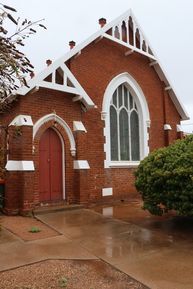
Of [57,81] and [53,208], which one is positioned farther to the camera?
[57,81]


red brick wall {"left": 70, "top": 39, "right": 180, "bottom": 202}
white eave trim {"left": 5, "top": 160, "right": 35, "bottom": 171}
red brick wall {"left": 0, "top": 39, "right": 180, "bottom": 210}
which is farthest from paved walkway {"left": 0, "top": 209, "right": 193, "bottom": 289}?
red brick wall {"left": 70, "top": 39, "right": 180, "bottom": 202}

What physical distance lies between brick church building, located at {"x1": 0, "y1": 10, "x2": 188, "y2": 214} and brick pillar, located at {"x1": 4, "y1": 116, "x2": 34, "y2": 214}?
1.1 inches

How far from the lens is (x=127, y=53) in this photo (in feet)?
44.6

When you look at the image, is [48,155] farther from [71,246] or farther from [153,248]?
[153,248]

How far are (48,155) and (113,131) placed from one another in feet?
11.4

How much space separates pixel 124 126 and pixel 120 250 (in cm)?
780

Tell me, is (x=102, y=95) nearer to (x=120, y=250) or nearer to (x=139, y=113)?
(x=139, y=113)

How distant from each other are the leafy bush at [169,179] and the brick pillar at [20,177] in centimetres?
334

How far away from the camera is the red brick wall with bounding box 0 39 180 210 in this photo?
9.70 metres

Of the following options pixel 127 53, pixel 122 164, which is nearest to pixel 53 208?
pixel 122 164

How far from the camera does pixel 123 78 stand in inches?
531

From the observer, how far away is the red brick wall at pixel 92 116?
31.8ft

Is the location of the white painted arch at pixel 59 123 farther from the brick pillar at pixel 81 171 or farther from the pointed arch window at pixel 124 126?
the pointed arch window at pixel 124 126

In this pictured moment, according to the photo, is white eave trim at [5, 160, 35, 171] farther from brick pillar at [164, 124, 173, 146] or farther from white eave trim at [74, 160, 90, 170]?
brick pillar at [164, 124, 173, 146]
